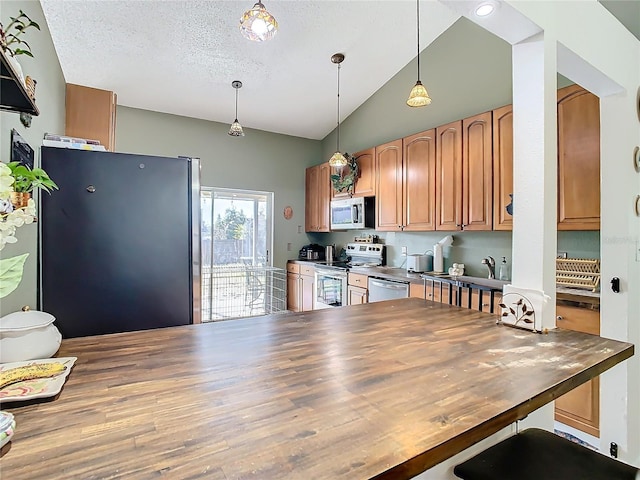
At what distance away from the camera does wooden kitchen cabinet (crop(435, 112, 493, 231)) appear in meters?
2.85

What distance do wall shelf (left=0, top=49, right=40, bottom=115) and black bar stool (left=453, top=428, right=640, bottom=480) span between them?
5.47ft

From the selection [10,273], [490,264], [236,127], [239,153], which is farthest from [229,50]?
[10,273]

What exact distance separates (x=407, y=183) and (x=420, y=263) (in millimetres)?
879

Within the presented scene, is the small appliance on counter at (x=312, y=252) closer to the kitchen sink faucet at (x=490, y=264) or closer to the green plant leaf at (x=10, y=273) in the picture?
the kitchen sink faucet at (x=490, y=264)

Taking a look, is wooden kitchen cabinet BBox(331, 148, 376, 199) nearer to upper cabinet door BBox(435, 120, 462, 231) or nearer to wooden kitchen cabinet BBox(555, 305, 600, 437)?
upper cabinet door BBox(435, 120, 462, 231)

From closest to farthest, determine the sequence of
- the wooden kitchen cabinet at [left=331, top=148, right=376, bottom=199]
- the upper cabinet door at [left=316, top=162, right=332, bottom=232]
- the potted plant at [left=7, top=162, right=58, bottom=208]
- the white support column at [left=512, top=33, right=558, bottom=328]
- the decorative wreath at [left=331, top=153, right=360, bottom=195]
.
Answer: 1. the potted plant at [left=7, top=162, right=58, bottom=208]
2. the white support column at [left=512, top=33, right=558, bottom=328]
3. the wooden kitchen cabinet at [left=331, top=148, right=376, bottom=199]
4. the decorative wreath at [left=331, top=153, right=360, bottom=195]
5. the upper cabinet door at [left=316, top=162, right=332, bottom=232]

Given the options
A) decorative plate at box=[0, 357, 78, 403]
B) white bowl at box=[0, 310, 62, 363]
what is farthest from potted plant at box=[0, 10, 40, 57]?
decorative plate at box=[0, 357, 78, 403]

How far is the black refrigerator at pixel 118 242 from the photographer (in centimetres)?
172

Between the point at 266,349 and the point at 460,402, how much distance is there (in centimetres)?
59

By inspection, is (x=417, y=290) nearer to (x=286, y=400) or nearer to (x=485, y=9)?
(x=485, y=9)

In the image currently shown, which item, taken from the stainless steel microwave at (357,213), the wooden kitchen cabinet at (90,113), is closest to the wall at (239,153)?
the stainless steel microwave at (357,213)

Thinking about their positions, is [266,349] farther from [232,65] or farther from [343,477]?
[232,65]

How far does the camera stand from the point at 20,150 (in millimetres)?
1418

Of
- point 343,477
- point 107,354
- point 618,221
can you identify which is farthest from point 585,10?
point 107,354
